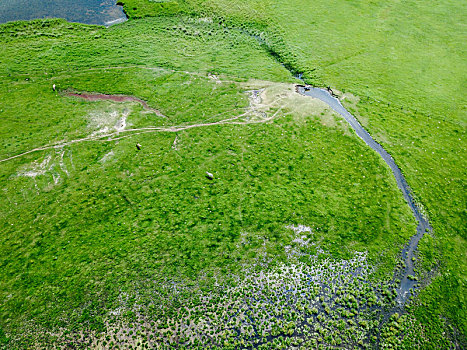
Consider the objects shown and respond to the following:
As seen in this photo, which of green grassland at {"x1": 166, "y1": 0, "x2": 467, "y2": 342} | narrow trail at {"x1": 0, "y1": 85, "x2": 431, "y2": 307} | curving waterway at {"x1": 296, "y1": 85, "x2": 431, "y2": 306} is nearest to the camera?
curving waterway at {"x1": 296, "y1": 85, "x2": 431, "y2": 306}

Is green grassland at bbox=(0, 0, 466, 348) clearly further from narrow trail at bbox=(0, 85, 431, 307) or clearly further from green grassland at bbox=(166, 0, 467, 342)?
narrow trail at bbox=(0, 85, 431, 307)

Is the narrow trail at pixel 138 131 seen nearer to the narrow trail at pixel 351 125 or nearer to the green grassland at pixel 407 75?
the narrow trail at pixel 351 125

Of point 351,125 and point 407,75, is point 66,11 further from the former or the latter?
point 407,75

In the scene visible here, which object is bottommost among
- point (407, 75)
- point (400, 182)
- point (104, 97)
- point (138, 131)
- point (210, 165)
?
point (400, 182)

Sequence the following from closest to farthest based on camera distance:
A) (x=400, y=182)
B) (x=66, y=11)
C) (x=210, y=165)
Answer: (x=400, y=182) < (x=210, y=165) < (x=66, y=11)

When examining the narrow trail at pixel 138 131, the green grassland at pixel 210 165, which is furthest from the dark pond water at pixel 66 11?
the narrow trail at pixel 138 131

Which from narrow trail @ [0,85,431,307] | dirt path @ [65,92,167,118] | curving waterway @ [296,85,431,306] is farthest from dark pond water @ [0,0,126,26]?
curving waterway @ [296,85,431,306]

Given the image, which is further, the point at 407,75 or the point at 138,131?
the point at 407,75

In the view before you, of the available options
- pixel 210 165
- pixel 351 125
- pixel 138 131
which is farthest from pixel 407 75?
pixel 138 131
